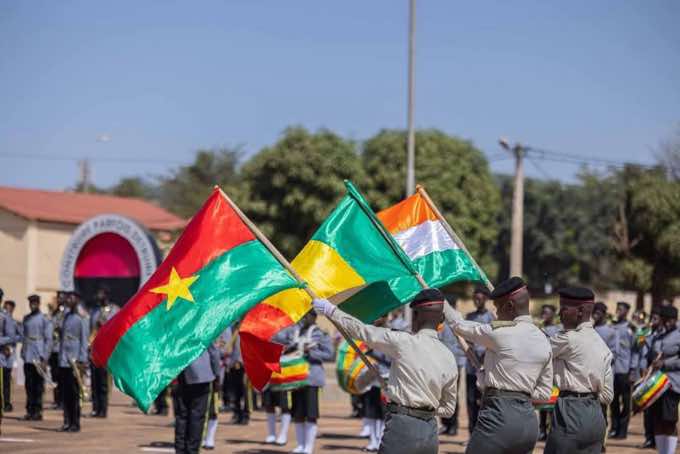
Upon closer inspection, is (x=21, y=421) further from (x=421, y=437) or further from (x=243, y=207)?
(x=243, y=207)

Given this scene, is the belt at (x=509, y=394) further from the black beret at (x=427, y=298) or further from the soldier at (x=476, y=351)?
the soldier at (x=476, y=351)

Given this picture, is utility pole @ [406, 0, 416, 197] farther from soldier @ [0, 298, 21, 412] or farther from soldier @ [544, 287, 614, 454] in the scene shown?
soldier @ [544, 287, 614, 454]

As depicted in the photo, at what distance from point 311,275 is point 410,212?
185 centimetres

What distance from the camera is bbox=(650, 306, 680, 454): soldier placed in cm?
1415

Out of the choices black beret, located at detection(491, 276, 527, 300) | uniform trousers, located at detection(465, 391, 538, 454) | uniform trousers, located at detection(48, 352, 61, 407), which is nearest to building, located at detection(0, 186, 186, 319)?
uniform trousers, located at detection(48, 352, 61, 407)

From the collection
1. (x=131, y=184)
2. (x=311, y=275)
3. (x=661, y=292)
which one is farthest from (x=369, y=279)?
(x=131, y=184)

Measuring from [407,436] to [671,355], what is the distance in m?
7.81

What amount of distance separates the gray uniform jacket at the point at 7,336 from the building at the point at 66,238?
7.98m

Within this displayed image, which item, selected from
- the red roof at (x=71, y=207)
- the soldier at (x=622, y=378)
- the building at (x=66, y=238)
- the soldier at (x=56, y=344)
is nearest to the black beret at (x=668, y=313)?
the soldier at (x=622, y=378)

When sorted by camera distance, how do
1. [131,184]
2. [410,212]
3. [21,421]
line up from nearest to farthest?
1. [410,212]
2. [21,421]
3. [131,184]

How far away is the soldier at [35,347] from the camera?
20000 mm

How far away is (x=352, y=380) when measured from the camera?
16750 millimetres

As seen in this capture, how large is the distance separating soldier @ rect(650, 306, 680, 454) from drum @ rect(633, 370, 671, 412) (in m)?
0.07

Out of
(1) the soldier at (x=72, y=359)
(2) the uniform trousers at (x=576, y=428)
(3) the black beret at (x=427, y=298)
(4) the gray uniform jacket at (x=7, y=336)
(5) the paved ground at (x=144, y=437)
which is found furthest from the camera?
(1) the soldier at (x=72, y=359)
